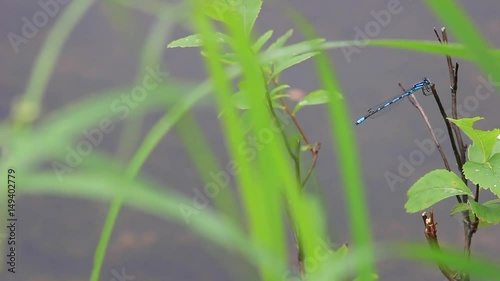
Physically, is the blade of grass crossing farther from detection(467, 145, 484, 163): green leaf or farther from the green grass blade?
detection(467, 145, 484, 163): green leaf

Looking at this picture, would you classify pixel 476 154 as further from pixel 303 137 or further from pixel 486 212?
pixel 303 137

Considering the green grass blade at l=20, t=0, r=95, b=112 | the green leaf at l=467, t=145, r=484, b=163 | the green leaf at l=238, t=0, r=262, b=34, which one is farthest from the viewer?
the green leaf at l=467, t=145, r=484, b=163

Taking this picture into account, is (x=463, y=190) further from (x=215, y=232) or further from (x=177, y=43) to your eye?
(x=215, y=232)

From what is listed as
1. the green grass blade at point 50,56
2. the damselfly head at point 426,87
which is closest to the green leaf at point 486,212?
the damselfly head at point 426,87

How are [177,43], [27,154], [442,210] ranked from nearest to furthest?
[27,154], [177,43], [442,210]

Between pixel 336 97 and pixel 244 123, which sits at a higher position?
pixel 244 123

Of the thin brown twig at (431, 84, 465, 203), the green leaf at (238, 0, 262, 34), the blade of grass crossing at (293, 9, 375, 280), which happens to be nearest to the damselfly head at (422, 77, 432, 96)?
the thin brown twig at (431, 84, 465, 203)

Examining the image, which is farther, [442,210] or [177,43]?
[442,210]

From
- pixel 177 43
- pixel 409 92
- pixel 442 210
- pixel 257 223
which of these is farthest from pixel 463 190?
pixel 442 210
